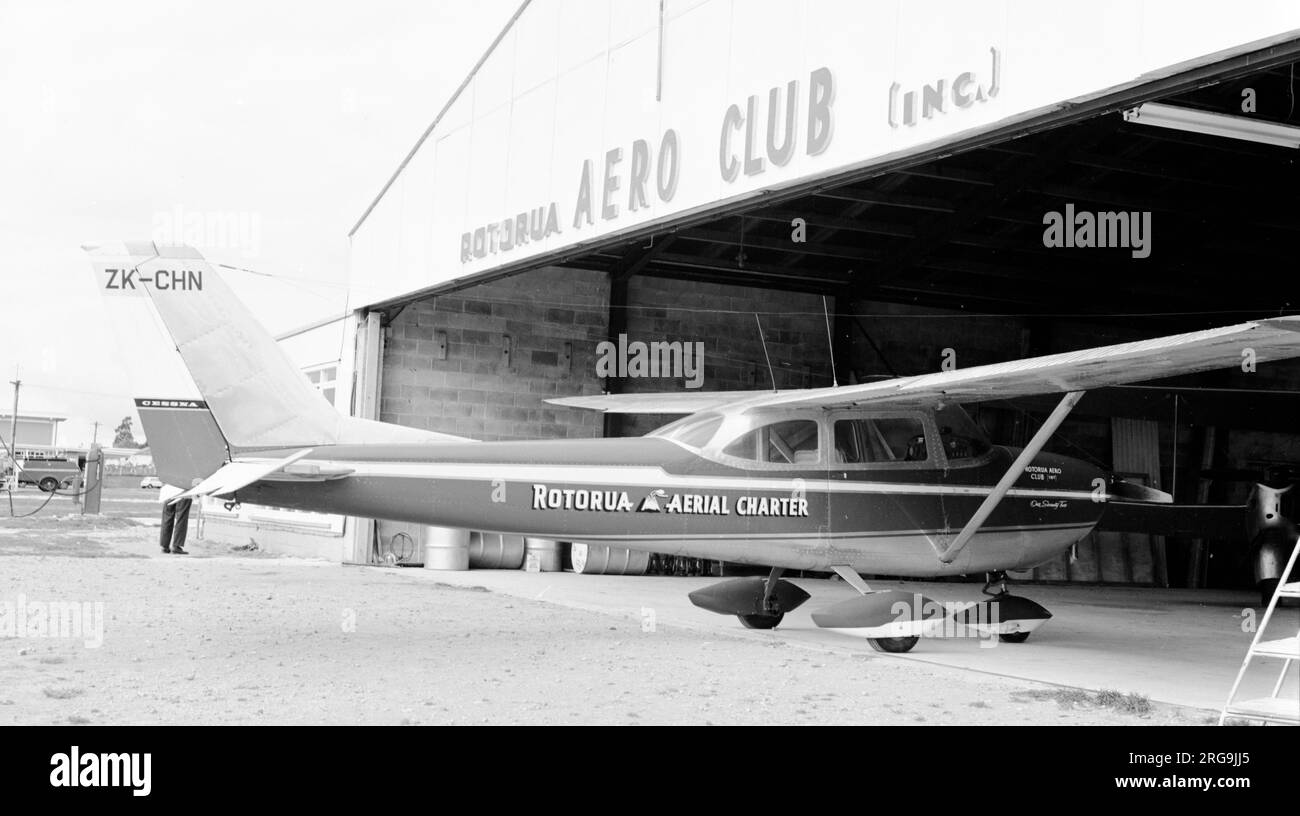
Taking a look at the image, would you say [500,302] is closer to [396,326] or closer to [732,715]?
[396,326]

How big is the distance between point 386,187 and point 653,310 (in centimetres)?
537

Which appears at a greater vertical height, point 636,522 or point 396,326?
point 396,326

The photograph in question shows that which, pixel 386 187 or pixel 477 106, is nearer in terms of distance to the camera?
pixel 477 106

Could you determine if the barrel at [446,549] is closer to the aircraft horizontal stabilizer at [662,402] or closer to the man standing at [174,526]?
the man standing at [174,526]

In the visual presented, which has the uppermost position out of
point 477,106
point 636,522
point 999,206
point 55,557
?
point 477,106

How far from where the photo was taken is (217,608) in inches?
484

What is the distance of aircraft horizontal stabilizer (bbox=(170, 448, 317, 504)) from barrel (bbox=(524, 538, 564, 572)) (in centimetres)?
1088

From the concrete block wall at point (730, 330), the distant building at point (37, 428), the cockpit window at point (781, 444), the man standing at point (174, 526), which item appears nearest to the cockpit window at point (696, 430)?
the cockpit window at point (781, 444)

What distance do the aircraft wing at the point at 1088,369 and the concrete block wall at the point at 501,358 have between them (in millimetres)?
9933

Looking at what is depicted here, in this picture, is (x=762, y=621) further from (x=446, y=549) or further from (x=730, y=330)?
(x=730, y=330)

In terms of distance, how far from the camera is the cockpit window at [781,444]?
10.7 m

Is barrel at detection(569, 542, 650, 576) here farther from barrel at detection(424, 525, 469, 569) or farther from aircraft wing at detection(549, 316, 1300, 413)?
aircraft wing at detection(549, 316, 1300, 413)
